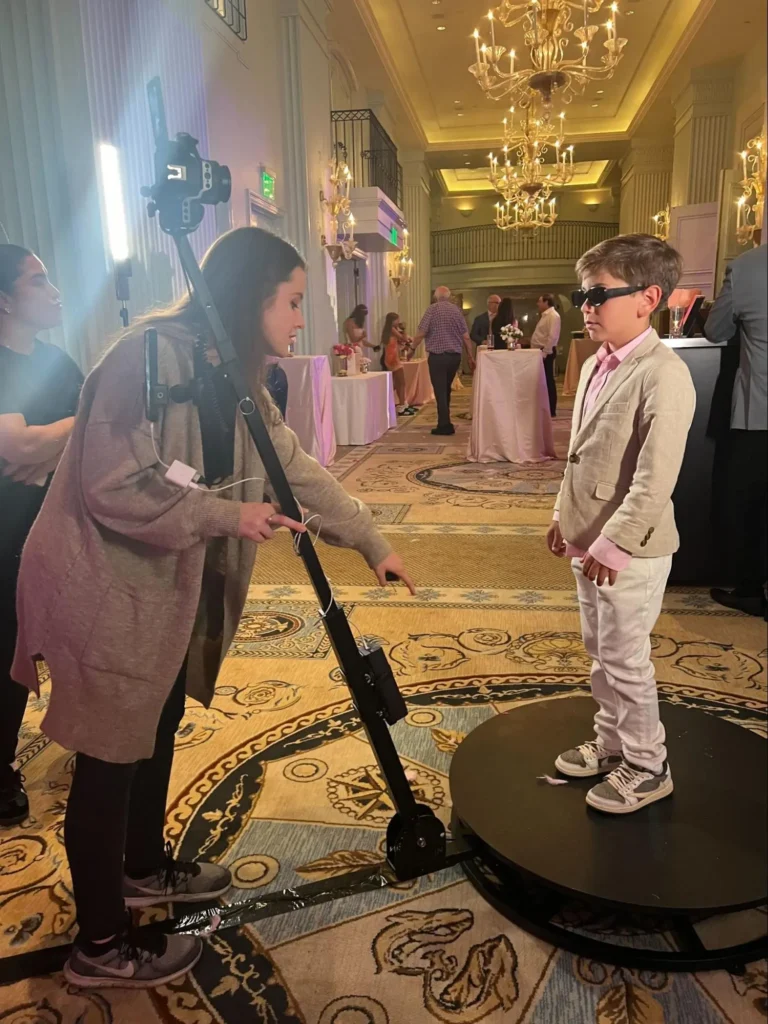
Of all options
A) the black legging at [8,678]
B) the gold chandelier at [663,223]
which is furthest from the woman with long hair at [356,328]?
the black legging at [8,678]

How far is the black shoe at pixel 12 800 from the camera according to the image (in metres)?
1.91

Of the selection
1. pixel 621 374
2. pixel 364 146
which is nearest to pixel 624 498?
pixel 621 374

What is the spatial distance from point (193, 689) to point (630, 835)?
35.5 inches

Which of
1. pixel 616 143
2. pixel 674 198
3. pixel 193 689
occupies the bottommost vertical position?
pixel 193 689

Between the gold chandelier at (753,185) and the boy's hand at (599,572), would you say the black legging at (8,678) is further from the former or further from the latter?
the gold chandelier at (753,185)

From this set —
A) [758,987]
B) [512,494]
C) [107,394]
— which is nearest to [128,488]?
[107,394]

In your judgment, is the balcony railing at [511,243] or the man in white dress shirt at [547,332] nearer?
the man in white dress shirt at [547,332]

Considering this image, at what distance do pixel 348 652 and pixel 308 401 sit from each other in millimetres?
4509

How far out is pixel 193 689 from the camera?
1522 millimetres

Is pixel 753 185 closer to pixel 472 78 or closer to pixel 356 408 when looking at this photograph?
pixel 356 408

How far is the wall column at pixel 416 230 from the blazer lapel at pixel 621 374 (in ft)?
41.9

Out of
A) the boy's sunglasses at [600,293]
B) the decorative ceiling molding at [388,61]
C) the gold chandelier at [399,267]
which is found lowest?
the boy's sunglasses at [600,293]

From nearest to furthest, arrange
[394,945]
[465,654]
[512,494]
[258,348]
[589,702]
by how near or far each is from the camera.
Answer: [258,348] < [394,945] < [589,702] < [465,654] < [512,494]

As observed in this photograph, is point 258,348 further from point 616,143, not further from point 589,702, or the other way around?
point 616,143
